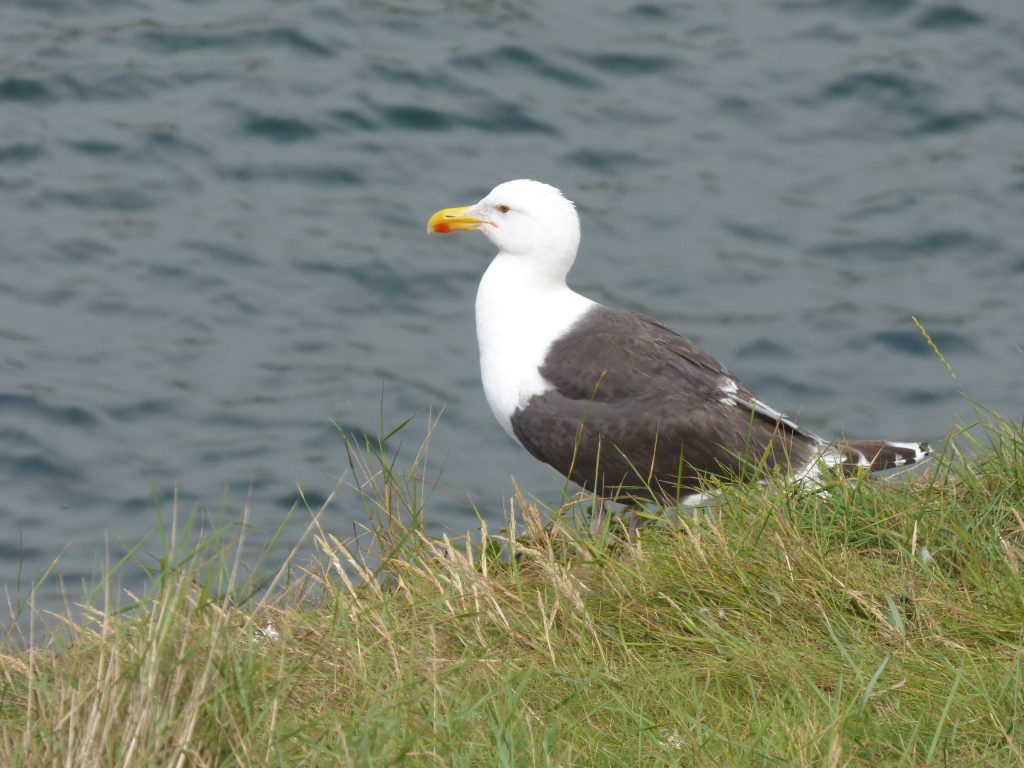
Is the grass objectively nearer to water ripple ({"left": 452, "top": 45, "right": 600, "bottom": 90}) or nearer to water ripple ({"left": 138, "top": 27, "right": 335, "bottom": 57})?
water ripple ({"left": 452, "top": 45, "right": 600, "bottom": 90})

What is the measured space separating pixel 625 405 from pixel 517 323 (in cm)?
62

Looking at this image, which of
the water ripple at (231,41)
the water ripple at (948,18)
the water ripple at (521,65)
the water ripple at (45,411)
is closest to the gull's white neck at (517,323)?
the water ripple at (45,411)

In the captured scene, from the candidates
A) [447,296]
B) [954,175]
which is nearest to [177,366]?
[447,296]

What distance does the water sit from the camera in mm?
9570

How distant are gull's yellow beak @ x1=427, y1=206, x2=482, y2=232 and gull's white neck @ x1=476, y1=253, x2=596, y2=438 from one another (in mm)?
269

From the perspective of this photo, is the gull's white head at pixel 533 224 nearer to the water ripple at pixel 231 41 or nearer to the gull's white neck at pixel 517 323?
the gull's white neck at pixel 517 323

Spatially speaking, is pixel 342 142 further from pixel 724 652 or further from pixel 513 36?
pixel 724 652

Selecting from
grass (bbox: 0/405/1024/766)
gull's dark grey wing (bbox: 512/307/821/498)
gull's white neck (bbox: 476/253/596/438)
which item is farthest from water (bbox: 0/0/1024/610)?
grass (bbox: 0/405/1024/766)

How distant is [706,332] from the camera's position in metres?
10.6

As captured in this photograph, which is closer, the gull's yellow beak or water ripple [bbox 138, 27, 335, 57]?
the gull's yellow beak

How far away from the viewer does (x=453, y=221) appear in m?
6.99

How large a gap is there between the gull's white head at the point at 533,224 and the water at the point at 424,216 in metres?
2.43

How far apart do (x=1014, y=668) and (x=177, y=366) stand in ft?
23.6

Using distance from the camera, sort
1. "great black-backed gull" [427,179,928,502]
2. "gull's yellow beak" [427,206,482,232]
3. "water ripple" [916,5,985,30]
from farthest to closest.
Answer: "water ripple" [916,5,985,30] < "gull's yellow beak" [427,206,482,232] < "great black-backed gull" [427,179,928,502]
